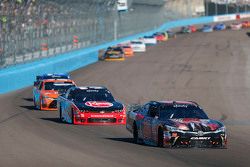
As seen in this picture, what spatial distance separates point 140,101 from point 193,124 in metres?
18.2

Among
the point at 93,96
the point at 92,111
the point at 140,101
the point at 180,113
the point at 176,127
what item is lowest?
the point at 140,101

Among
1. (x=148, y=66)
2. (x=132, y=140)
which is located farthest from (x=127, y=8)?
(x=132, y=140)

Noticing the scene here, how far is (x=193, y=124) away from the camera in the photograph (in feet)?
62.0

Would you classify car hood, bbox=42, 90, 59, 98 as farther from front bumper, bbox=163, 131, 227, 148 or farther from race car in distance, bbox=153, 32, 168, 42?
race car in distance, bbox=153, 32, 168, 42

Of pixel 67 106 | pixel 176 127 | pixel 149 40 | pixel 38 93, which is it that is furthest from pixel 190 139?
pixel 149 40

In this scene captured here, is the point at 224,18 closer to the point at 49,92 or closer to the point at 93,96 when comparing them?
the point at 49,92

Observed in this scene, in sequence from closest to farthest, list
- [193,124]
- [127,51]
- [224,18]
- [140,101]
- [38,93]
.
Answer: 1. [193,124]
2. [38,93]
3. [140,101]
4. [127,51]
5. [224,18]

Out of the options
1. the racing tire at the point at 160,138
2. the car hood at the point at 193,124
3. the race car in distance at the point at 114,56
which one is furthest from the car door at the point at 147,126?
the race car in distance at the point at 114,56

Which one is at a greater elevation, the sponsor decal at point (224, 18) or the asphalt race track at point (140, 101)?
the asphalt race track at point (140, 101)

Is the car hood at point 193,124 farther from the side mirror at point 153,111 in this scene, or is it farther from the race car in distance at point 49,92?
Result: the race car in distance at point 49,92

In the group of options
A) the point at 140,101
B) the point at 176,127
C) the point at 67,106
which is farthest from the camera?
the point at 140,101

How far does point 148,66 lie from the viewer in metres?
62.4

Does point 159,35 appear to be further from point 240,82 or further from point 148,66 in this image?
point 240,82

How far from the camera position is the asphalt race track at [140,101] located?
54.3ft
